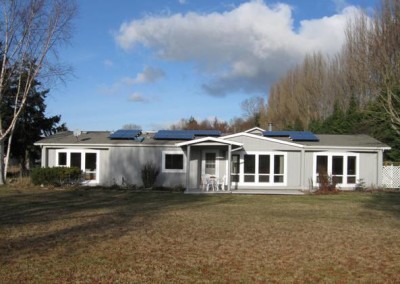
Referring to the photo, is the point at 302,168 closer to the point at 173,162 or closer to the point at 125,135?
the point at 173,162

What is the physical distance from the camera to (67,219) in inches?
509

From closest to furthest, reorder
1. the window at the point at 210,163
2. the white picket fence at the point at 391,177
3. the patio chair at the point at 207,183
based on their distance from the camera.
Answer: the patio chair at the point at 207,183 → the window at the point at 210,163 → the white picket fence at the point at 391,177

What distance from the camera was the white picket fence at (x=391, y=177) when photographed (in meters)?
28.1

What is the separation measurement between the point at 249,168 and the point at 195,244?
59.0ft

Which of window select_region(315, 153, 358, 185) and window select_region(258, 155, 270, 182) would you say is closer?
window select_region(258, 155, 270, 182)

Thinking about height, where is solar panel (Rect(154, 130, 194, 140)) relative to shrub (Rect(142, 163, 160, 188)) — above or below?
above

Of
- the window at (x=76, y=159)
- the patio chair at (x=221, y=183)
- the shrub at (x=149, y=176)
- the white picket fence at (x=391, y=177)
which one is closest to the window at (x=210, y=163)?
the patio chair at (x=221, y=183)

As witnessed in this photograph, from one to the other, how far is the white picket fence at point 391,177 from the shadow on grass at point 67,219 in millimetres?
13758

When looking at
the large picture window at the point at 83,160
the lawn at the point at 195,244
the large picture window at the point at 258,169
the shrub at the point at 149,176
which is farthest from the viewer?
the large picture window at the point at 83,160

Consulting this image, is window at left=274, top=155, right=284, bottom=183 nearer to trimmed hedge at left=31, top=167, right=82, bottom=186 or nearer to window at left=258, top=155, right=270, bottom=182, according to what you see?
window at left=258, top=155, right=270, bottom=182

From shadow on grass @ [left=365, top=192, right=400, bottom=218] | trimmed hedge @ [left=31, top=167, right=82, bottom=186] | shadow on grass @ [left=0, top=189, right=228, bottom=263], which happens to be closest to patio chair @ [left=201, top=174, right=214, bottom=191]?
shadow on grass @ [left=0, top=189, right=228, bottom=263]

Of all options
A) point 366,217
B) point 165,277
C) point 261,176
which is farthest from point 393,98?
point 165,277

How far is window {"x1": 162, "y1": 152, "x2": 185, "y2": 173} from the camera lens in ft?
89.5

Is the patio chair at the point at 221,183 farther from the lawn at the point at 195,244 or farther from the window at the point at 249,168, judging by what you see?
the lawn at the point at 195,244
